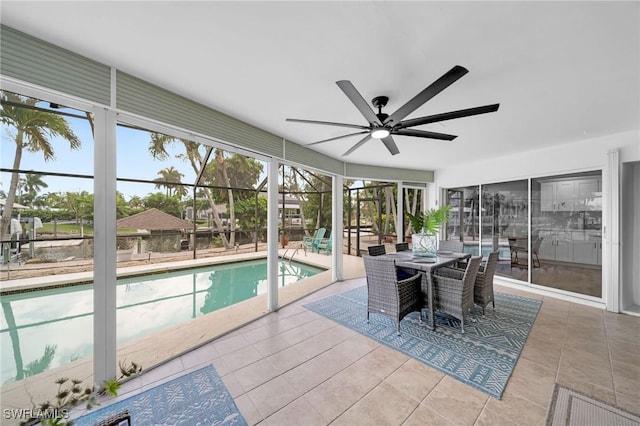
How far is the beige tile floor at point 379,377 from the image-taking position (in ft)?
5.76

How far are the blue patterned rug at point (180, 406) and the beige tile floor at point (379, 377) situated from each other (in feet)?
0.31

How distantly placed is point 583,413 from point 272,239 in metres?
3.39

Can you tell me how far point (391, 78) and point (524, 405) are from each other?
2810 mm

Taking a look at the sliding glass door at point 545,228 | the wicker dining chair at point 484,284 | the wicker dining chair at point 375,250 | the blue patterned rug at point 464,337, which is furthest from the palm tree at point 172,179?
the sliding glass door at point 545,228

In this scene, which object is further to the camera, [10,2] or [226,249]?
[226,249]

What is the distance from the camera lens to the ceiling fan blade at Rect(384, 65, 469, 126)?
1.46 meters

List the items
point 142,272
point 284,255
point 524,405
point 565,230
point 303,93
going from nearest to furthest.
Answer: point 524,405 < point 303,93 < point 565,230 < point 142,272 < point 284,255

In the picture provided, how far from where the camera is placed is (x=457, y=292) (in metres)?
2.88

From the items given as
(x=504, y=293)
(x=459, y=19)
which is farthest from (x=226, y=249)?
(x=459, y=19)

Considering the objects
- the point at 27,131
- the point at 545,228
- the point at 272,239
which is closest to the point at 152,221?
the point at 27,131

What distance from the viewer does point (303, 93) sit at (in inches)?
95.6

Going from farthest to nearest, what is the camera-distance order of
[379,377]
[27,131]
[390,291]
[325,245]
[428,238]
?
[325,245] → [428,238] → [27,131] → [390,291] → [379,377]

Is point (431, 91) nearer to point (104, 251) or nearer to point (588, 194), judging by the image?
point (104, 251)

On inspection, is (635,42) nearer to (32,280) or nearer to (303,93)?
(303,93)
